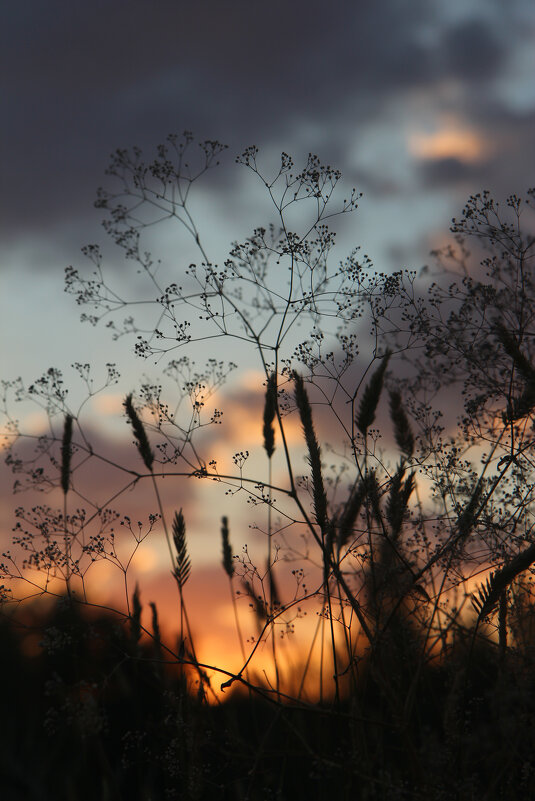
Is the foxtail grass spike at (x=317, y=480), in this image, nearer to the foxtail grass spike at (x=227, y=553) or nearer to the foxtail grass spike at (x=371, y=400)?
the foxtail grass spike at (x=371, y=400)

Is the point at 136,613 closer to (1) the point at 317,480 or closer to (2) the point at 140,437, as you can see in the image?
(2) the point at 140,437

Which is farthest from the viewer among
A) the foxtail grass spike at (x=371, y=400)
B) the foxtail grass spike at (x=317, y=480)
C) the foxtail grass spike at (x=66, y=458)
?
the foxtail grass spike at (x=66, y=458)

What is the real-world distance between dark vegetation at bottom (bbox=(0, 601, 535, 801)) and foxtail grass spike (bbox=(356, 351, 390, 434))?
1197 millimetres

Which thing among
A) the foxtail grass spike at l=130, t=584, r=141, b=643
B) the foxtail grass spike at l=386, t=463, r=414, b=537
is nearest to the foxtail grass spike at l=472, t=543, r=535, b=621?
the foxtail grass spike at l=386, t=463, r=414, b=537

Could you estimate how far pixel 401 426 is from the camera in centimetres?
475

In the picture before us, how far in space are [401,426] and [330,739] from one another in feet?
6.60

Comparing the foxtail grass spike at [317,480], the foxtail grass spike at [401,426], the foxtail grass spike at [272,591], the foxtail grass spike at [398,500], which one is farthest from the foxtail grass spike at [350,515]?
the foxtail grass spike at [317,480]

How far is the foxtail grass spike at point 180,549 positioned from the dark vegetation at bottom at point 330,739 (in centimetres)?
46

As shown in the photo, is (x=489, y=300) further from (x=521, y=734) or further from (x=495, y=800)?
(x=495, y=800)

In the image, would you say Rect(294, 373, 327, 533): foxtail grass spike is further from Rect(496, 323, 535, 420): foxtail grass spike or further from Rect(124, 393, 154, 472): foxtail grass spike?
Answer: Rect(124, 393, 154, 472): foxtail grass spike

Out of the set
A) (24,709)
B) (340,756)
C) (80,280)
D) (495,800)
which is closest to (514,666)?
(495,800)

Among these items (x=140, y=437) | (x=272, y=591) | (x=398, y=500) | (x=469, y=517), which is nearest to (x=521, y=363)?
(x=469, y=517)

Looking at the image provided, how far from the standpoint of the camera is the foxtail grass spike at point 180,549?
14.3ft

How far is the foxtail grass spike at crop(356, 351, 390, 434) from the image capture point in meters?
3.90
